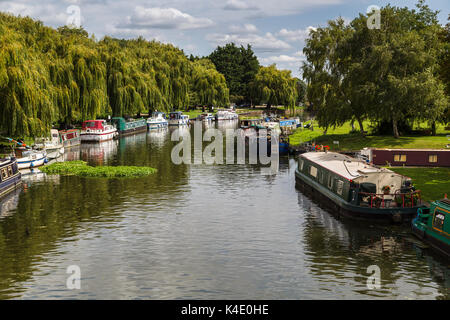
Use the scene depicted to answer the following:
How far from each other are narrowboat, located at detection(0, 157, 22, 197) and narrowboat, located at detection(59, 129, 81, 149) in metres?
28.2

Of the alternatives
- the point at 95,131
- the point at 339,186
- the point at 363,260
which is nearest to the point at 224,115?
the point at 95,131

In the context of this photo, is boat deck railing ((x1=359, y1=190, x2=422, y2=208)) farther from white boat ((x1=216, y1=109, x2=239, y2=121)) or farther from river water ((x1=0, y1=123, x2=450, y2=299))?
white boat ((x1=216, y1=109, x2=239, y2=121))

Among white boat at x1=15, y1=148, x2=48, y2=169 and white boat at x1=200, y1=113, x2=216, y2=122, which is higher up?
white boat at x1=200, y1=113, x2=216, y2=122

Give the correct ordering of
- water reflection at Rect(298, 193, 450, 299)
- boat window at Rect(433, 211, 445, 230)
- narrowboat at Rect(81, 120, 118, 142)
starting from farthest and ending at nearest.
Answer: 1. narrowboat at Rect(81, 120, 118, 142)
2. boat window at Rect(433, 211, 445, 230)
3. water reflection at Rect(298, 193, 450, 299)

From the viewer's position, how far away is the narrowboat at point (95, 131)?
84.4 m

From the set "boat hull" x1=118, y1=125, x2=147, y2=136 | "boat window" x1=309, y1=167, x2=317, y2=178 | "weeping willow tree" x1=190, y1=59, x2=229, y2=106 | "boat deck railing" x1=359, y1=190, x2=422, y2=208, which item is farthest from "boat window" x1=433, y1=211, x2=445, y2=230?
"weeping willow tree" x1=190, y1=59, x2=229, y2=106

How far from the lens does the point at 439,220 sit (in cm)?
2788

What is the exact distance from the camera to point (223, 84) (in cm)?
16438

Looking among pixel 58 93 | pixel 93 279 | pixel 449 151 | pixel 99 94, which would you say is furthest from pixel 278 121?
pixel 93 279

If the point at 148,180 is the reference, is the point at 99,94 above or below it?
above

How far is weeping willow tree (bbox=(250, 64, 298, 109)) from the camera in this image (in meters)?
166

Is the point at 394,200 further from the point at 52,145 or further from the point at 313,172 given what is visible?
the point at 52,145

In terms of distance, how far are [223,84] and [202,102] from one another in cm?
980
